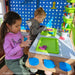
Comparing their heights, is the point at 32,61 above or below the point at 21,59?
above

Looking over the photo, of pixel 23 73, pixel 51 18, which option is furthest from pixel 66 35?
pixel 51 18

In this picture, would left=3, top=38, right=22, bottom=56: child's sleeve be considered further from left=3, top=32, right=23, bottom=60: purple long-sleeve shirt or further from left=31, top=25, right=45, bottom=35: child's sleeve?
left=31, top=25, right=45, bottom=35: child's sleeve

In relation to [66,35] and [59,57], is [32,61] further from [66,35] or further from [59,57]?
[66,35]

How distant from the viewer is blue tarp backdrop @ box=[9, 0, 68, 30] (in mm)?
3076

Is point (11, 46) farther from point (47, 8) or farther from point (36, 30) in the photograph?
point (47, 8)

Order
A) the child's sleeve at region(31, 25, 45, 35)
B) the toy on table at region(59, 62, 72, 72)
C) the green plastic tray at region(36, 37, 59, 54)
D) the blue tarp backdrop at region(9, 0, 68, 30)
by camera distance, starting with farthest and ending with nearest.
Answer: the blue tarp backdrop at region(9, 0, 68, 30) → the child's sleeve at region(31, 25, 45, 35) → the green plastic tray at region(36, 37, 59, 54) → the toy on table at region(59, 62, 72, 72)

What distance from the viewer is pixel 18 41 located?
128 centimetres

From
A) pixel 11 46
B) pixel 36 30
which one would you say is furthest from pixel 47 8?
pixel 11 46

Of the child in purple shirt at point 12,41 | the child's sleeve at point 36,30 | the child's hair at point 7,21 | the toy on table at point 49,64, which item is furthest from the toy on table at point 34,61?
the child's sleeve at point 36,30

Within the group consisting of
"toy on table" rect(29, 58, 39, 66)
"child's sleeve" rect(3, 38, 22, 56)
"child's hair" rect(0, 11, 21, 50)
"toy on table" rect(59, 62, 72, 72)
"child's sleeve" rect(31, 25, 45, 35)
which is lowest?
"toy on table" rect(59, 62, 72, 72)

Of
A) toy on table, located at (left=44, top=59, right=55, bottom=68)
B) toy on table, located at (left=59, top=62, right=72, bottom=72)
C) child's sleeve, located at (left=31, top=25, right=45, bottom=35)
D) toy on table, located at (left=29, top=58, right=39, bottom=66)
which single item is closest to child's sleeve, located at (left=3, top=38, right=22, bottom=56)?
toy on table, located at (left=29, top=58, right=39, bottom=66)

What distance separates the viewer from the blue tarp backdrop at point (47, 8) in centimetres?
308

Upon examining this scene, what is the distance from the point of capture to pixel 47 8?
3.17m

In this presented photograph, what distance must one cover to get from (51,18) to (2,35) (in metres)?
2.39
